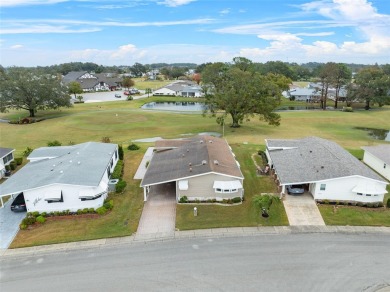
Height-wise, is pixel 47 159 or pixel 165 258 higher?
pixel 47 159

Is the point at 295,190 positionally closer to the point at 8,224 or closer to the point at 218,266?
the point at 218,266

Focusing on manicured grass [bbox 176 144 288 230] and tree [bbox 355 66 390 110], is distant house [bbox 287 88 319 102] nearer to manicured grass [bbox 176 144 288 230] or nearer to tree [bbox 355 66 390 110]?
tree [bbox 355 66 390 110]

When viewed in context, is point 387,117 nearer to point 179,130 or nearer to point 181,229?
point 179,130

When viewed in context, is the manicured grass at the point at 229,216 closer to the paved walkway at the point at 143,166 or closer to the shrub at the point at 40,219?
the paved walkway at the point at 143,166

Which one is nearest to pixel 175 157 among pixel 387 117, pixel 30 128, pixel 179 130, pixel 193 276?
pixel 193 276

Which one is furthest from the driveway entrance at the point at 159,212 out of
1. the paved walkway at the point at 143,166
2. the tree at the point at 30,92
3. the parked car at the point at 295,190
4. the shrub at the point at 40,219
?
the tree at the point at 30,92
